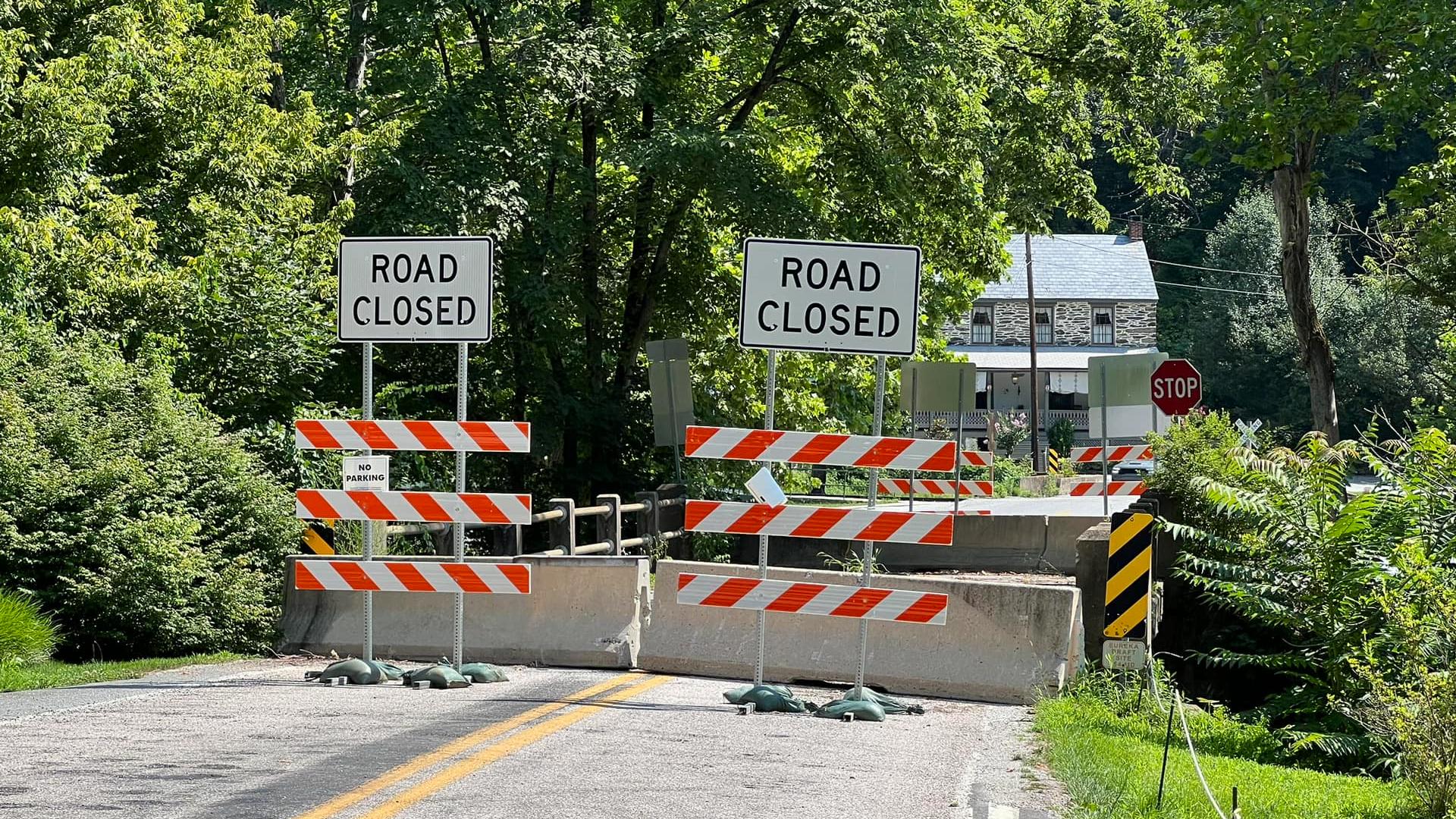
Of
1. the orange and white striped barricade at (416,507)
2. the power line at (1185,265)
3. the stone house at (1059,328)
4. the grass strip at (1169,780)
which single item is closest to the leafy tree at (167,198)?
the orange and white striped barricade at (416,507)

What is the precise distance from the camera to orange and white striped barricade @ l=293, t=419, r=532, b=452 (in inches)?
462

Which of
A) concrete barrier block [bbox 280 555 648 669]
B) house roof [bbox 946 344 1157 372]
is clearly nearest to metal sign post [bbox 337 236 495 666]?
concrete barrier block [bbox 280 555 648 669]

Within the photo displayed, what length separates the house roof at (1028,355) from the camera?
276 ft

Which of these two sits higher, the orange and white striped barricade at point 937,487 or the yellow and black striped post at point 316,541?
the orange and white striped barricade at point 937,487

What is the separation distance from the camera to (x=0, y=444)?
42.1 ft

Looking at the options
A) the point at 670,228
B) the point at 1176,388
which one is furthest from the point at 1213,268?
the point at 670,228

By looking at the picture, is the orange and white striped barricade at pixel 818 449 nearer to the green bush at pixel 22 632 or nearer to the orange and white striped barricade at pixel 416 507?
the orange and white striped barricade at pixel 416 507

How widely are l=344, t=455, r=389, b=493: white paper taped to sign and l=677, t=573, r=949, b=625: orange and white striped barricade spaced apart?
2.44 meters

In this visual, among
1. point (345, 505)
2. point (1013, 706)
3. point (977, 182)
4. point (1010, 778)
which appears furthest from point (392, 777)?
point (977, 182)

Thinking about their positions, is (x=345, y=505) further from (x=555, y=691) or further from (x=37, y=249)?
(x=37, y=249)

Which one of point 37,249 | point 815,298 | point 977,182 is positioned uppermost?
point 977,182

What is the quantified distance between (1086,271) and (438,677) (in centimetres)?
7878

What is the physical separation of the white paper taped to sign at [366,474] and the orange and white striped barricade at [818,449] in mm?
2388

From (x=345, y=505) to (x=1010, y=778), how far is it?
18.0ft
